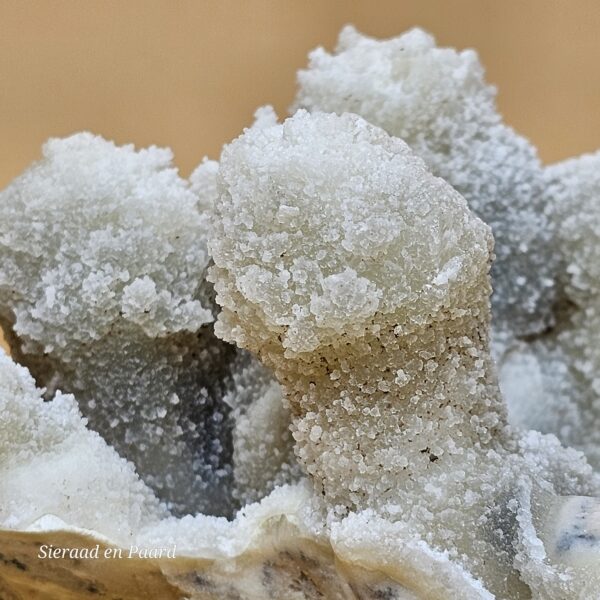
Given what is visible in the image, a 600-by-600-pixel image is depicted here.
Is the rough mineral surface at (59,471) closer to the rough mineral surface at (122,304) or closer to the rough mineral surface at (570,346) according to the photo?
the rough mineral surface at (122,304)

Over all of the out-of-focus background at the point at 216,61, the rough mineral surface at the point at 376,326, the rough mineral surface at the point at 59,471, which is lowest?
the rough mineral surface at the point at 59,471

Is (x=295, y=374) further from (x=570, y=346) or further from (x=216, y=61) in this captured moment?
(x=216, y=61)

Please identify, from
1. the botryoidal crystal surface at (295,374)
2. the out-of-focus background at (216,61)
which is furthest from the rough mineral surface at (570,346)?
the out-of-focus background at (216,61)

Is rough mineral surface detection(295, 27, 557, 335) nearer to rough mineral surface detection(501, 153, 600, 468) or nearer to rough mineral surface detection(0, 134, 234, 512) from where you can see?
Result: rough mineral surface detection(501, 153, 600, 468)

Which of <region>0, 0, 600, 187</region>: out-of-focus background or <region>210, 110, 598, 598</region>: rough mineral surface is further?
<region>0, 0, 600, 187</region>: out-of-focus background

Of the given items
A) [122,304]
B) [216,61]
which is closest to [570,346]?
[122,304]

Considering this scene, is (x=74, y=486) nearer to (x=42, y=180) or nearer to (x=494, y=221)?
(x=42, y=180)

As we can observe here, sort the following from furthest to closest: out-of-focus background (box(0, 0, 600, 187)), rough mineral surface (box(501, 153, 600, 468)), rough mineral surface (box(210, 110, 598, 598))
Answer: out-of-focus background (box(0, 0, 600, 187)), rough mineral surface (box(501, 153, 600, 468)), rough mineral surface (box(210, 110, 598, 598))

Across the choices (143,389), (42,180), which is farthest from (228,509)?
(42,180)

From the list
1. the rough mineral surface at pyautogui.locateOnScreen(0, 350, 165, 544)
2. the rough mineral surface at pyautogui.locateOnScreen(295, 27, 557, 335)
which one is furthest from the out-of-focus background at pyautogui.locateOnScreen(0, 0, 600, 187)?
the rough mineral surface at pyautogui.locateOnScreen(0, 350, 165, 544)
